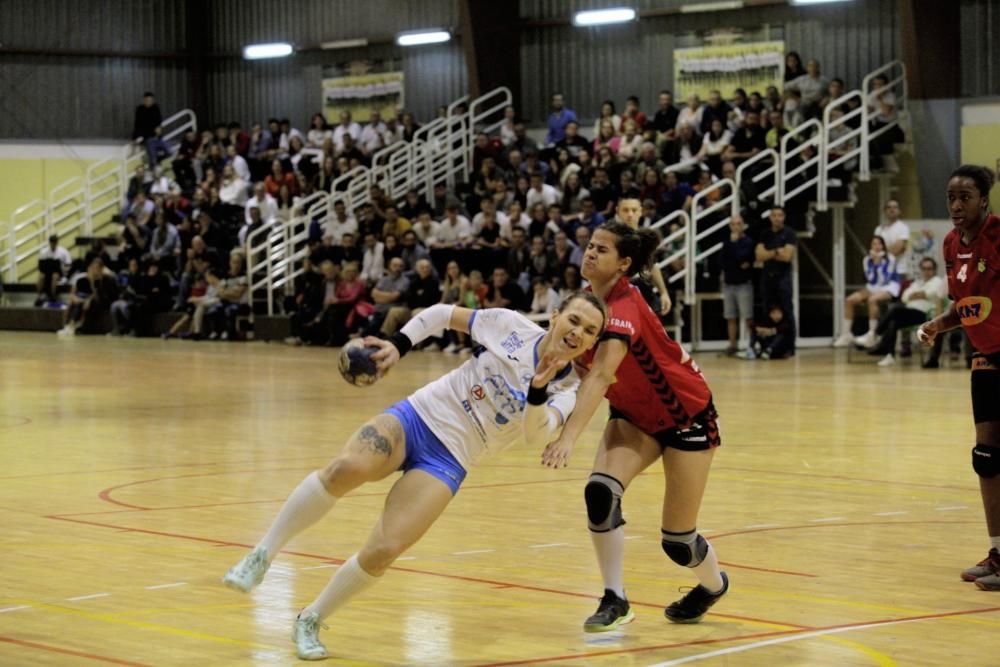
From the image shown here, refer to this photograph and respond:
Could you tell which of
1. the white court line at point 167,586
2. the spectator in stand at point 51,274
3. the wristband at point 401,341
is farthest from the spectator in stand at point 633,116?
the wristband at point 401,341

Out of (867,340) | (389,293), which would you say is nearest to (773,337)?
(867,340)

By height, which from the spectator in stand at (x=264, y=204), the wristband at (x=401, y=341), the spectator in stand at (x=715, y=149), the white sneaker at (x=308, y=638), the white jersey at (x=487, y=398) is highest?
the spectator in stand at (x=715, y=149)

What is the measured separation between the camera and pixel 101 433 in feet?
48.2

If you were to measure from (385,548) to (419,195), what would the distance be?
78.1 feet

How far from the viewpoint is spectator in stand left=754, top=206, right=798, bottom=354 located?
23484 mm

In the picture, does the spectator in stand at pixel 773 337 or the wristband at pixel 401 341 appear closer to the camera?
the wristband at pixel 401 341

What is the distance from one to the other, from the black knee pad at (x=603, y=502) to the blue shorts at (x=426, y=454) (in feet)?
1.85

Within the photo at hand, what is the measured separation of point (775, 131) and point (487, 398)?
19583 millimetres

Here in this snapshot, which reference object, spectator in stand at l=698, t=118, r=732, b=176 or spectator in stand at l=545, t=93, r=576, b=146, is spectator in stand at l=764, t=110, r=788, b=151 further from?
spectator in stand at l=545, t=93, r=576, b=146

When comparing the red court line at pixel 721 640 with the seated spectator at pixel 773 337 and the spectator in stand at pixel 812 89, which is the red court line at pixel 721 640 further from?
the spectator in stand at pixel 812 89

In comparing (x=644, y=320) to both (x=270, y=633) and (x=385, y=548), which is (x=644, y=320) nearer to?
(x=385, y=548)

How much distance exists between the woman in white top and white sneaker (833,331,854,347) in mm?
17449

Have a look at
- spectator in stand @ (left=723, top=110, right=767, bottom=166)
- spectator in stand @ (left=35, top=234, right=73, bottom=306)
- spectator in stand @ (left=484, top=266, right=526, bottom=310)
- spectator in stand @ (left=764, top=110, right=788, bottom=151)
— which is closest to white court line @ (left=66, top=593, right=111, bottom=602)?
spectator in stand @ (left=484, top=266, right=526, bottom=310)

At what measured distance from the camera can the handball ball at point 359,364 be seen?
21.5ft
